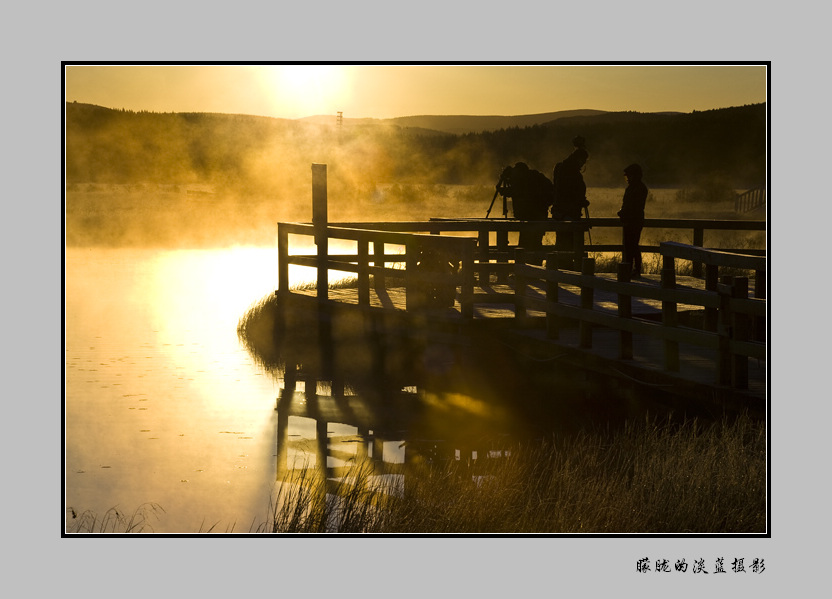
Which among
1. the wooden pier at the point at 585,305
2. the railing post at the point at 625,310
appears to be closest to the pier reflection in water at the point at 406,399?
the wooden pier at the point at 585,305

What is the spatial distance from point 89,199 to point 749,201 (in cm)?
3414

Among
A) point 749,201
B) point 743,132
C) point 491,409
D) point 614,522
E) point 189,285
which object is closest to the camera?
point 614,522

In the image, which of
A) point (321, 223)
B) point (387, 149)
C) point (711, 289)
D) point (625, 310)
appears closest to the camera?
point (711, 289)

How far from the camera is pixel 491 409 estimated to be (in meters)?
14.0

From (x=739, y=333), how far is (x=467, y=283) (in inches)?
165

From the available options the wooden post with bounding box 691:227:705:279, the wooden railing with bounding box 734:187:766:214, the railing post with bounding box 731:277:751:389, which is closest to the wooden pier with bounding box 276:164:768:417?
the railing post with bounding box 731:277:751:389

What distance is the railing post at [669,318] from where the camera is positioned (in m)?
12.1

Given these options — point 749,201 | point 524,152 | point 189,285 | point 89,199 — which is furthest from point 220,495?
point 524,152

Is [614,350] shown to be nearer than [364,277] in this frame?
Yes

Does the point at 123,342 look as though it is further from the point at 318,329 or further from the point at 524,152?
the point at 524,152

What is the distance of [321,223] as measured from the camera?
60.6 ft

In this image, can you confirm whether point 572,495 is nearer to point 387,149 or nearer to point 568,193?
point 568,193

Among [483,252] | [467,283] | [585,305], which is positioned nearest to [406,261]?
[467,283]

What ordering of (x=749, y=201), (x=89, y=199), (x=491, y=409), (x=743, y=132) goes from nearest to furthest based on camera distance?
1. (x=491, y=409)
2. (x=749, y=201)
3. (x=89, y=199)
4. (x=743, y=132)
